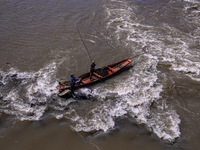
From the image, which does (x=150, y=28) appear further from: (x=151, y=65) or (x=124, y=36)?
(x=151, y=65)

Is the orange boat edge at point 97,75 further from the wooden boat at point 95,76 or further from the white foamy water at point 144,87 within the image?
the white foamy water at point 144,87

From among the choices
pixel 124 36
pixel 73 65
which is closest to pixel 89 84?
pixel 73 65

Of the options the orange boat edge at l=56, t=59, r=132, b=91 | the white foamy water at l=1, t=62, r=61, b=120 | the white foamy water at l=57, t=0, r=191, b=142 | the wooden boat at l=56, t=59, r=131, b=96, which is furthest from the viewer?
the orange boat edge at l=56, t=59, r=132, b=91

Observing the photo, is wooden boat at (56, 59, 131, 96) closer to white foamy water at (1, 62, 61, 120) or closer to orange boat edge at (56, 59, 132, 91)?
orange boat edge at (56, 59, 132, 91)

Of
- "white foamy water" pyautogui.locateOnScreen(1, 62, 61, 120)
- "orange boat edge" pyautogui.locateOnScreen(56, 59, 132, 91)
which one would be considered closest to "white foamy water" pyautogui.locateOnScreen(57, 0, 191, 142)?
"orange boat edge" pyautogui.locateOnScreen(56, 59, 132, 91)

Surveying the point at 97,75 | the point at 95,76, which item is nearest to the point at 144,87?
the point at 97,75

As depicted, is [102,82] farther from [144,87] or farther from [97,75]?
[144,87]
